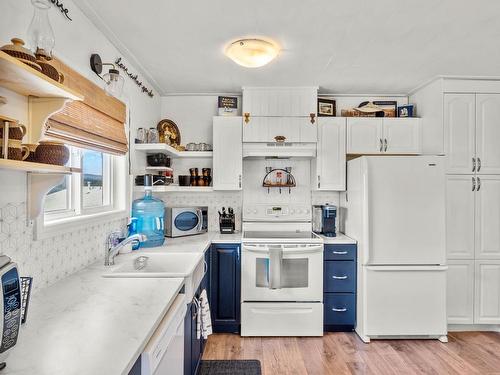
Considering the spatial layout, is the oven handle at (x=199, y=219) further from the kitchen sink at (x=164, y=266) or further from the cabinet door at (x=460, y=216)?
the cabinet door at (x=460, y=216)

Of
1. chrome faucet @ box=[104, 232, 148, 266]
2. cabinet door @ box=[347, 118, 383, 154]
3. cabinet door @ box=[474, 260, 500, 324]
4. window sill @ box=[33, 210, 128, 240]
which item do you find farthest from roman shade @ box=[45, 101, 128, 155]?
cabinet door @ box=[474, 260, 500, 324]

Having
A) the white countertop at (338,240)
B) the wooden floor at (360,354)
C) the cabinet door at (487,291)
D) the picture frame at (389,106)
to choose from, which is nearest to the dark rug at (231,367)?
the wooden floor at (360,354)

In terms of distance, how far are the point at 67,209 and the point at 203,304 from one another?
1.08 meters

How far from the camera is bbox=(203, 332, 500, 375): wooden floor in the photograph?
7.66 ft

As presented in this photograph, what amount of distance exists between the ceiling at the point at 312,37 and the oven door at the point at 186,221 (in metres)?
1.29

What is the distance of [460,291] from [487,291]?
0.25 metres

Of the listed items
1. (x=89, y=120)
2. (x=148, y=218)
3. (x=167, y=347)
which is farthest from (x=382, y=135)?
(x=167, y=347)

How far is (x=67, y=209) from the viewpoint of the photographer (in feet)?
6.12

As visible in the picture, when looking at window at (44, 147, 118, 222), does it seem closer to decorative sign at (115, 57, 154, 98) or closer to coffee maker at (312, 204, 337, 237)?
decorative sign at (115, 57, 154, 98)

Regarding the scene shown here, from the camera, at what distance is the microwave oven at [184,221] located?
3025 mm

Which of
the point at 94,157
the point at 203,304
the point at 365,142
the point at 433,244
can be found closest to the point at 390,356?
the point at 433,244

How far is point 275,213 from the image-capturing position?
342 centimetres

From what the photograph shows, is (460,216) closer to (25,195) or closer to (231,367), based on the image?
(231,367)

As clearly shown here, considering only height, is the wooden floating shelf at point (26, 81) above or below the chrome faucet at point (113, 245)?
above
